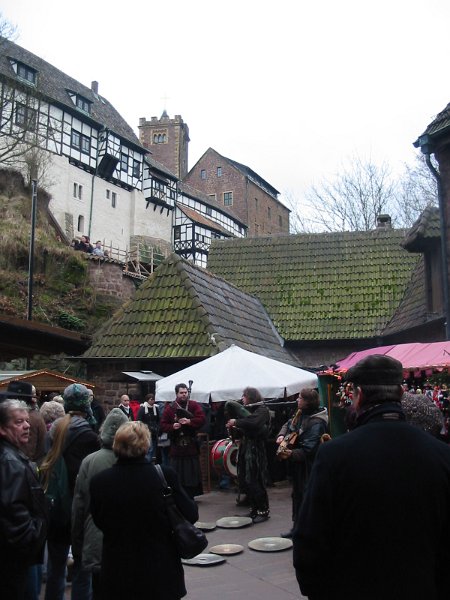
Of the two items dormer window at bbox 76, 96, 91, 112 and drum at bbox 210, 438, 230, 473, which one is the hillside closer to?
dormer window at bbox 76, 96, 91, 112

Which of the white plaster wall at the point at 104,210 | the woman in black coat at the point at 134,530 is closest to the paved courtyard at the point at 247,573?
the woman in black coat at the point at 134,530

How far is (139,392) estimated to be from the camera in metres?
14.6

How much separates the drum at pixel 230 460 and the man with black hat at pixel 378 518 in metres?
8.37

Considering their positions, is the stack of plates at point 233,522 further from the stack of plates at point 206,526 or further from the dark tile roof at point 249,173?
the dark tile roof at point 249,173

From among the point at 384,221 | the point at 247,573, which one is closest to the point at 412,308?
the point at 384,221

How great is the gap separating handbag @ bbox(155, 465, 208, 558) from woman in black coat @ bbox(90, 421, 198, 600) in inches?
1.4

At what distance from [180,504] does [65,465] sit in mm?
1392

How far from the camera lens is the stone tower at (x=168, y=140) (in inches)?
2719

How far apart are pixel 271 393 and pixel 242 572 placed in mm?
4612

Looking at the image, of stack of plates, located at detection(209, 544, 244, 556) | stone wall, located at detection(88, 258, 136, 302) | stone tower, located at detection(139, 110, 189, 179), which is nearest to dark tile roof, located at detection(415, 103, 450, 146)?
stack of plates, located at detection(209, 544, 244, 556)

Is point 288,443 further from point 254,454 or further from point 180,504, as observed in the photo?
point 180,504

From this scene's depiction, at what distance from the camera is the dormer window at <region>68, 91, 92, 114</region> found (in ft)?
152

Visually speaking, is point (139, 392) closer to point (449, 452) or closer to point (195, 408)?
point (195, 408)

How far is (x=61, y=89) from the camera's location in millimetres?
45344
